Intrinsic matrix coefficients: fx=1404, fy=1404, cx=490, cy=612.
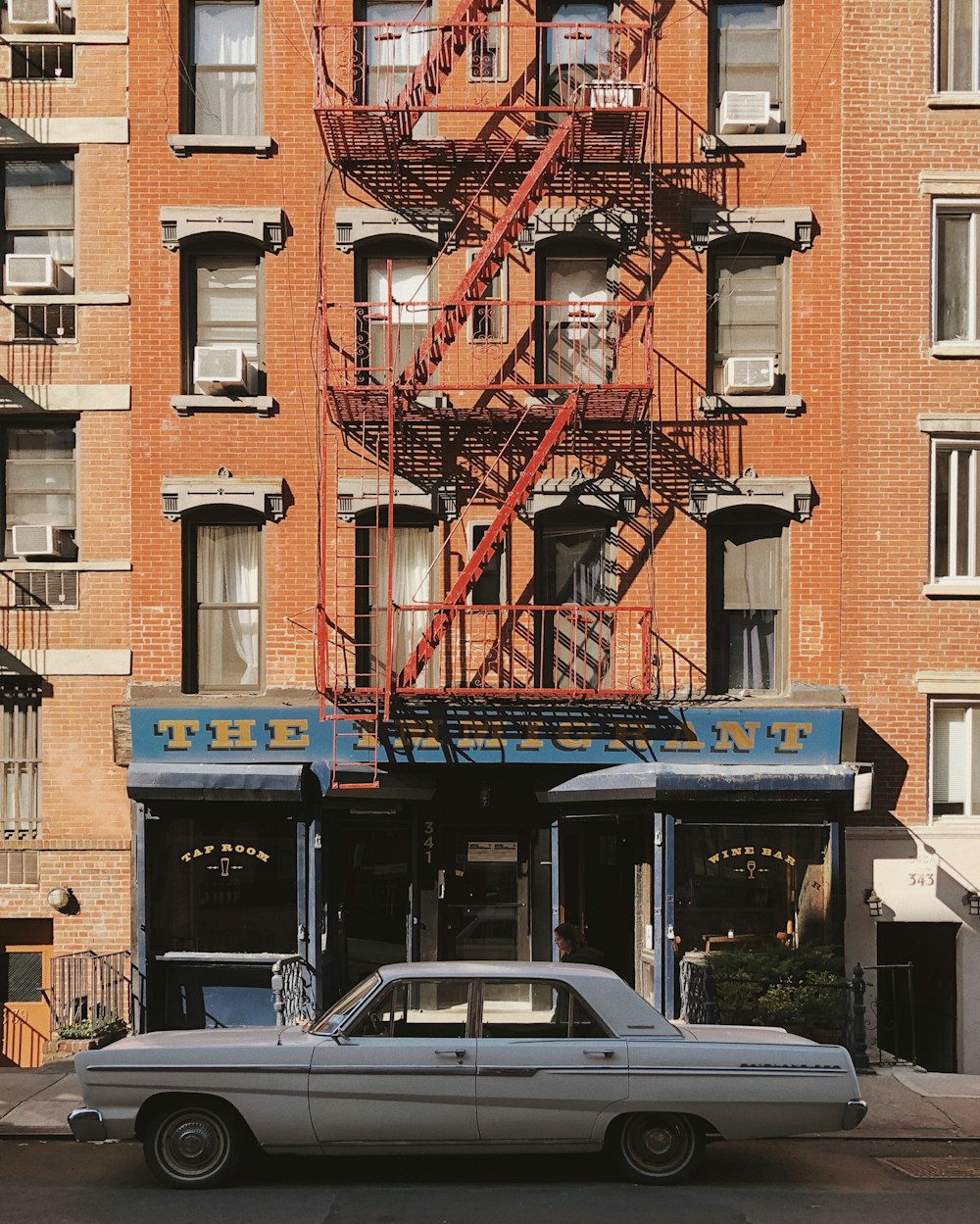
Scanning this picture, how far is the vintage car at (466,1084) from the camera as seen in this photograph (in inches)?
384

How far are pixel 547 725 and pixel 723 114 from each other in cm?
741

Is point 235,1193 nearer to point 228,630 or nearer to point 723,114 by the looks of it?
point 228,630

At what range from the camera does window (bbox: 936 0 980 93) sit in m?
16.7

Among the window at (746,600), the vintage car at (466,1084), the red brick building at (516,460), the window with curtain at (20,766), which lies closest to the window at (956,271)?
the red brick building at (516,460)

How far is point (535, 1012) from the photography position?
10086mm

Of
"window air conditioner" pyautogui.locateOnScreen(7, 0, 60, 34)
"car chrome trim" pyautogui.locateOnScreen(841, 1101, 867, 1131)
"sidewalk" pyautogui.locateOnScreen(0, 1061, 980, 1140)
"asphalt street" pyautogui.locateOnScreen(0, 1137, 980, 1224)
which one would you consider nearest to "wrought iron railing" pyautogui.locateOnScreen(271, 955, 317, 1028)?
"sidewalk" pyautogui.locateOnScreen(0, 1061, 980, 1140)

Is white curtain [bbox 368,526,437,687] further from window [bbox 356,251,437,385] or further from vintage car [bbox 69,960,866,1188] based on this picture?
vintage car [bbox 69,960,866,1188]

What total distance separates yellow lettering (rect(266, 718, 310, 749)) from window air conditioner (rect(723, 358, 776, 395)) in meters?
6.29

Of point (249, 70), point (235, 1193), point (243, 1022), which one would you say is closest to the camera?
point (235, 1193)

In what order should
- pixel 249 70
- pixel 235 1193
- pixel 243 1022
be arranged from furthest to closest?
pixel 249 70, pixel 243 1022, pixel 235 1193

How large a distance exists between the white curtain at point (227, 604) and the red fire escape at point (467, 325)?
0.96 meters

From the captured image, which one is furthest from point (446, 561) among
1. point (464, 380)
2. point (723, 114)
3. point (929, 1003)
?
point (929, 1003)

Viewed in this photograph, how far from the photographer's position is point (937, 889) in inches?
634

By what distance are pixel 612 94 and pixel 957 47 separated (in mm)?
4272
